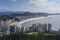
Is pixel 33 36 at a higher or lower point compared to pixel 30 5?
lower

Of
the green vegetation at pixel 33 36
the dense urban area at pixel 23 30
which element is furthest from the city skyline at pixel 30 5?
the green vegetation at pixel 33 36

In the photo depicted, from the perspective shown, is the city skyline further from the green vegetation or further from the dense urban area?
the green vegetation

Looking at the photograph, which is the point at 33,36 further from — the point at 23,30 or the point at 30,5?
the point at 30,5

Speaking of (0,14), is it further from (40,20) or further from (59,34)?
(59,34)

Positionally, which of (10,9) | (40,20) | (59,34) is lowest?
(59,34)

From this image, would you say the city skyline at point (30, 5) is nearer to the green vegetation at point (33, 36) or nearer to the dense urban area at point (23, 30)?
the dense urban area at point (23, 30)

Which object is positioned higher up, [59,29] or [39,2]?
[39,2]

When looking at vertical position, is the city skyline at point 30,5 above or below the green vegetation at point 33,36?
above

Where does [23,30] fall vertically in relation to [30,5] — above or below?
below

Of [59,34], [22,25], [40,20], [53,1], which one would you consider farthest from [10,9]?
[59,34]

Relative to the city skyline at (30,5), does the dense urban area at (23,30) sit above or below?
below

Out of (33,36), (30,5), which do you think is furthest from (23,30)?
(30,5)
